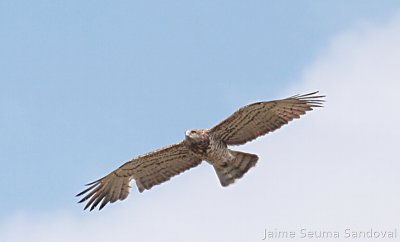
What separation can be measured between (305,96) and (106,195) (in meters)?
4.90

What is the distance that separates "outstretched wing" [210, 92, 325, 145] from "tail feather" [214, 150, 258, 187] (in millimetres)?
289

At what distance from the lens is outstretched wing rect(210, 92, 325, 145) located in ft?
85.0

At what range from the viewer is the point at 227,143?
86.9 feet

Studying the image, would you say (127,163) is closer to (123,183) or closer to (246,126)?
(123,183)

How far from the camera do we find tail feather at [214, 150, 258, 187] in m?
26.4

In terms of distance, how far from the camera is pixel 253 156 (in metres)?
26.4

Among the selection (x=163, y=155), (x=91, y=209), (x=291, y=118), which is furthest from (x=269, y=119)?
(x=91, y=209)

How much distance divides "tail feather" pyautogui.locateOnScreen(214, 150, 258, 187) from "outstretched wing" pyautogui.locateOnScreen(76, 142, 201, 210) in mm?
920

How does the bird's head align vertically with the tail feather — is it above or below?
above

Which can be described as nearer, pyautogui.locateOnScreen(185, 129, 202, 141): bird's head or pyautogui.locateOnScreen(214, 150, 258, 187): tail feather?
pyautogui.locateOnScreen(185, 129, 202, 141): bird's head

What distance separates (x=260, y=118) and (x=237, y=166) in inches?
43.5

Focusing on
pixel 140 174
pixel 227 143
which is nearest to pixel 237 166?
pixel 227 143

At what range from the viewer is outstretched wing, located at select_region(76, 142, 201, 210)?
27.2 m

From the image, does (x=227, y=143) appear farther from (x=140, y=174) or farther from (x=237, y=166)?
(x=140, y=174)
